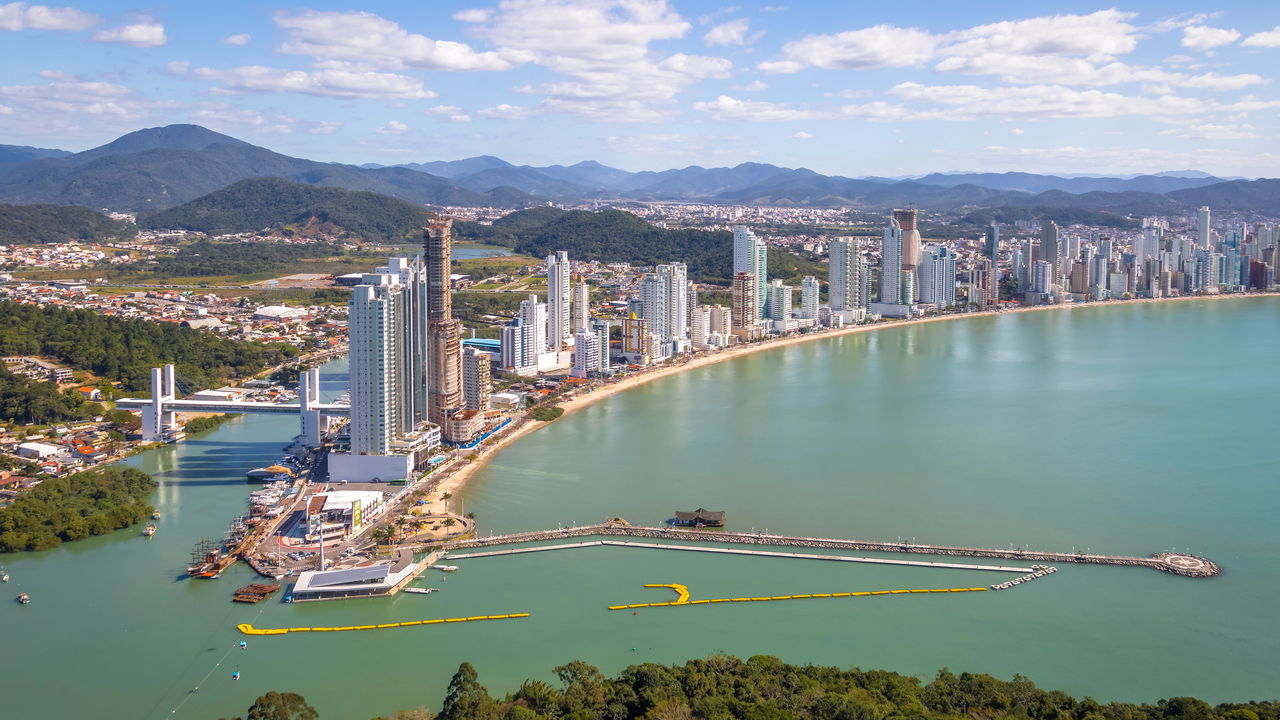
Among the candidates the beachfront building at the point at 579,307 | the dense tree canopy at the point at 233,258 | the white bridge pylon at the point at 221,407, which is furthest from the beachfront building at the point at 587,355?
the dense tree canopy at the point at 233,258

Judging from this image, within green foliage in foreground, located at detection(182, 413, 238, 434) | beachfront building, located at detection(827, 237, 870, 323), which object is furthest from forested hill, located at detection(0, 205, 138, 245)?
beachfront building, located at detection(827, 237, 870, 323)

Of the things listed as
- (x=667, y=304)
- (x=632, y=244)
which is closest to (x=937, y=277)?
(x=667, y=304)

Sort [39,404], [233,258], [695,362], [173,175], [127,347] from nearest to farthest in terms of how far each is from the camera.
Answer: [39,404]
[127,347]
[695,362]
[233,258]
[173,175]

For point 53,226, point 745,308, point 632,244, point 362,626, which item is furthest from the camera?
point 53,226

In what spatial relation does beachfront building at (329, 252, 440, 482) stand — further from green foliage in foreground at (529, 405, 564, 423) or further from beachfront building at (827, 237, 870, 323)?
beachfront building at (827, 237, 870, 323)

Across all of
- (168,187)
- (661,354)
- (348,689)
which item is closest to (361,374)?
(348,689)

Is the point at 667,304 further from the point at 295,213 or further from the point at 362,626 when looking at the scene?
the point at 295,213
